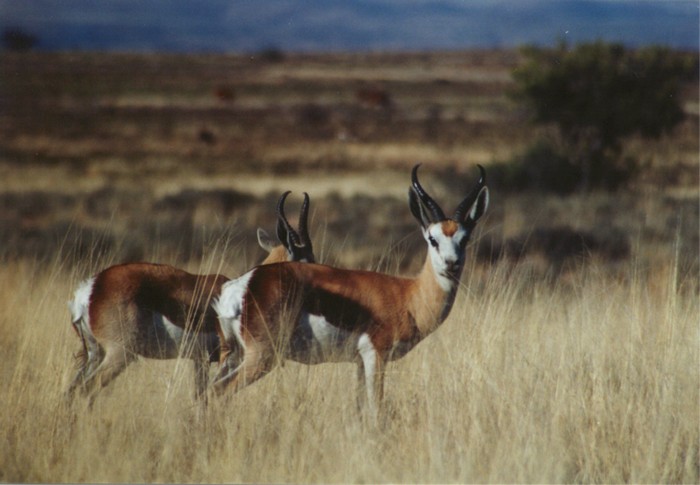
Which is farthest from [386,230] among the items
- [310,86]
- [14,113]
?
[310,86]

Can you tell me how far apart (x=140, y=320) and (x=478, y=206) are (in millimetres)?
2113

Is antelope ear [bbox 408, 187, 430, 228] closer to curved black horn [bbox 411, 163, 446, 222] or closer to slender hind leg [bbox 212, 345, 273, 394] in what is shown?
curved black horn [bbox 411, 163, 446, 222]

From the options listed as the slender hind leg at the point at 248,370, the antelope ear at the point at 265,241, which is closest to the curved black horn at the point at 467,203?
the slender hind leg at the point at 248,370

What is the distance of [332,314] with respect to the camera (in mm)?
5887

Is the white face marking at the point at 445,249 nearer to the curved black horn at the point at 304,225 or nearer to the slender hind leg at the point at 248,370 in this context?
the slender hind leg at the point at 248,370

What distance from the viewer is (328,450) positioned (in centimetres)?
552

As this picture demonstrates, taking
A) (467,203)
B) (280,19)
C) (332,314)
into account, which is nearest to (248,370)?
(332,314)

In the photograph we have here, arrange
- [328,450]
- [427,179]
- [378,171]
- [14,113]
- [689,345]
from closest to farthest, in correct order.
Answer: [328,450]
[689,345]
[427,179]
[378,171]
[14,113]

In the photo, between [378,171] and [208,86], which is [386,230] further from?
[208,86]

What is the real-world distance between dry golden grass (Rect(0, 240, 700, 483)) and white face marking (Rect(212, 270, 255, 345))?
37 centimetres

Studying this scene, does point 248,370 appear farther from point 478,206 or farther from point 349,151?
point 349,151

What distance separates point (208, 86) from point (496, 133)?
15.1 meters

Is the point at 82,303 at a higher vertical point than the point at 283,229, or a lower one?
lower

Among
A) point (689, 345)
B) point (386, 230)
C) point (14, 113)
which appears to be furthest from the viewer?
point (14, 113)
